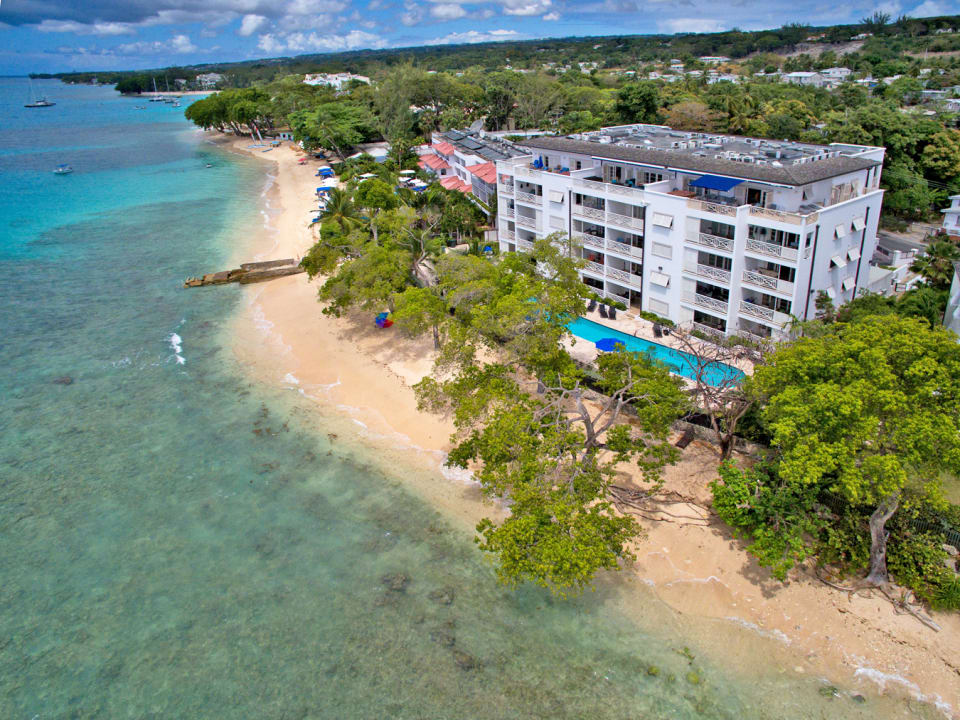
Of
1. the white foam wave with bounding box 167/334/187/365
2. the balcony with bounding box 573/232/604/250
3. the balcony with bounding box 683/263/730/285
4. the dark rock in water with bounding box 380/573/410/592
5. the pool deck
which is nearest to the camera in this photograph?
the dark rock in water with bounding box 380/573/410/592

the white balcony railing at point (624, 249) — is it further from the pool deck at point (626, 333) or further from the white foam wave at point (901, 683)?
the white foam wave at point (901, 683)

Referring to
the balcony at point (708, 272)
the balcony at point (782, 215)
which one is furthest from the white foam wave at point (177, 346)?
the balcony at point (782, 215)

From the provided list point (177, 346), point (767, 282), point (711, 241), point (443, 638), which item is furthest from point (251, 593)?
point (711, 241)

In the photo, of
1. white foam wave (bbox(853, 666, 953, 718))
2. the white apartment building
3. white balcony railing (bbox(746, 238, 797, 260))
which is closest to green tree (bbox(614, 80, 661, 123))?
the white apartment building

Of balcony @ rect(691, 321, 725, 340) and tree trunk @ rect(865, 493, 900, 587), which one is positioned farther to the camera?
balcony @ rect(691, 321, 725, 340)

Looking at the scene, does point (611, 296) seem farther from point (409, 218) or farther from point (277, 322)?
point (277, 322)

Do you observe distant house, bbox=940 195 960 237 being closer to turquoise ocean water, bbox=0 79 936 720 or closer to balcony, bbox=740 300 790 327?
balcony, bbox=740 300 790 327

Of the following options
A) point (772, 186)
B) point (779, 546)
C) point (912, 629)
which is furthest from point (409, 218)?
point (912, 629)
